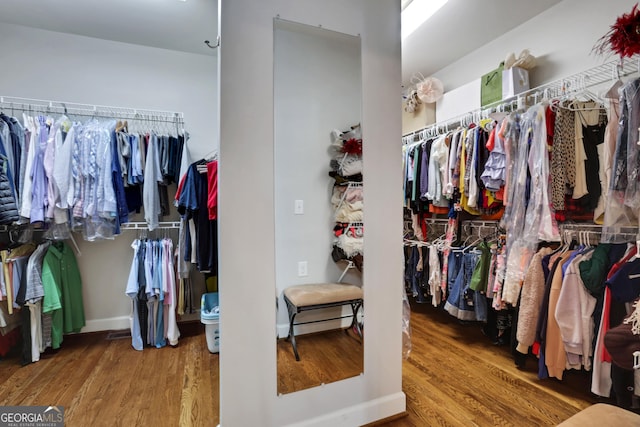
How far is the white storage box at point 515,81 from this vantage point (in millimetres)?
2455

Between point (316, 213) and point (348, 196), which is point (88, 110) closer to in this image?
point (316, 213)

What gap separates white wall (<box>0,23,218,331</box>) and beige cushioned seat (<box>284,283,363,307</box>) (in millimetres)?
2111

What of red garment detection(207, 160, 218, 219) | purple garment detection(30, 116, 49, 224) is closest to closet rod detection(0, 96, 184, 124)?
purple garment detection(30, 116, 49, 224)

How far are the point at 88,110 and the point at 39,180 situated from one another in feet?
2.59

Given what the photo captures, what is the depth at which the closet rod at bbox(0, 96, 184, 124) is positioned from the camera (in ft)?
8.07

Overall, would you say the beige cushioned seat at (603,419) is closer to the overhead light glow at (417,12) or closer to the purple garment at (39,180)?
the overhead light glow at (417,12)

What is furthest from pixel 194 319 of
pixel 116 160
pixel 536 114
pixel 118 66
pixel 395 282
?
pixel 536 114

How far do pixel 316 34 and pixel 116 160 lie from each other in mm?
1947

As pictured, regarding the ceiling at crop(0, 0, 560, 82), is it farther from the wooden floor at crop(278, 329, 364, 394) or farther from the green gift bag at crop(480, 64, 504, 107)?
the wooden floor at crop(278, 329, 364, 394)

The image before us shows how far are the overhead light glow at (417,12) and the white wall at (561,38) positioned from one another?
0.85 m

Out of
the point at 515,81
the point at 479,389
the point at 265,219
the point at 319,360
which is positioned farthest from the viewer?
the point at 515,81

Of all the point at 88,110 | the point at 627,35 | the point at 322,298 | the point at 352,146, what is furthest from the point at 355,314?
the point at 88,110

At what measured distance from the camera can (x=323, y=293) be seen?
1.58 m

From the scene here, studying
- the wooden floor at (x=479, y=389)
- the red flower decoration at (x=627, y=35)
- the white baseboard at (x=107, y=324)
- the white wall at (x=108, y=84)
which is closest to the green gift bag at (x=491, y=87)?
the red flower decoration at (x=627, y=35)
